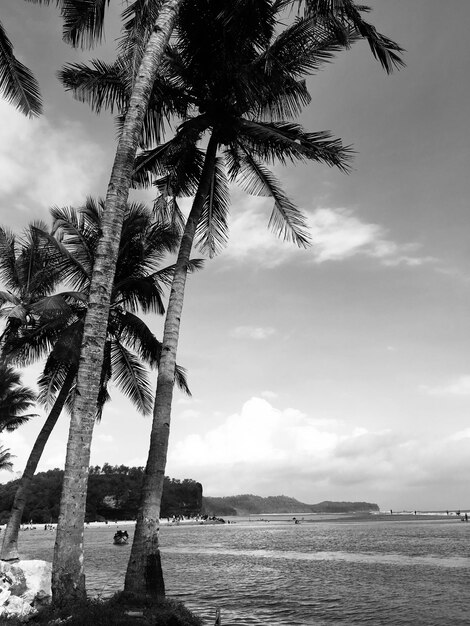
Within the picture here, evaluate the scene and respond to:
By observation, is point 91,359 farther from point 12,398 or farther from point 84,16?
point 12,398

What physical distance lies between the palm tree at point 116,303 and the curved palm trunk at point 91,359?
9921 mm

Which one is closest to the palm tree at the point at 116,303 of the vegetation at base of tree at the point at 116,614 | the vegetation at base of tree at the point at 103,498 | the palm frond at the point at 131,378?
the palm frond at the point at 131,378

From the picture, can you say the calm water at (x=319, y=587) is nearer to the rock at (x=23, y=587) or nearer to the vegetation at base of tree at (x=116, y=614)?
the rock at (x=23, y=587)

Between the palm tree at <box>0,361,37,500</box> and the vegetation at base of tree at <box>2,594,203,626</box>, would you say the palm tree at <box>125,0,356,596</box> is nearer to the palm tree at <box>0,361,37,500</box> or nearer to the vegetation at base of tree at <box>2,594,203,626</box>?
the vegetation at base of tree at <box>2,594,203,626</box>

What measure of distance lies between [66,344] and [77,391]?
31.8 feet

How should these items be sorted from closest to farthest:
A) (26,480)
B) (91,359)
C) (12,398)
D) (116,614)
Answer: (116,614) < (91,359) < (26,480) < (12,398)

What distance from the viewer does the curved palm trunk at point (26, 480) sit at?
60.0ft

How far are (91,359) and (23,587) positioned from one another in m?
6.84

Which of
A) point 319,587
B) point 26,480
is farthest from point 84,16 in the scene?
point 319,587

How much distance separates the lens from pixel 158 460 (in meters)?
11.1

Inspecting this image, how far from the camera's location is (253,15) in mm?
13117

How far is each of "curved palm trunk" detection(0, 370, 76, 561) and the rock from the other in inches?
237

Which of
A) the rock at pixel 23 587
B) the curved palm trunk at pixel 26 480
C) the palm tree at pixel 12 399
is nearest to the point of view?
the rock at pixel 23 587

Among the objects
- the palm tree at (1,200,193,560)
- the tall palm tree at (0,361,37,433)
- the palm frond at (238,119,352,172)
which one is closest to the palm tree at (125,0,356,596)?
the palm frond at (238,119,352,172)
